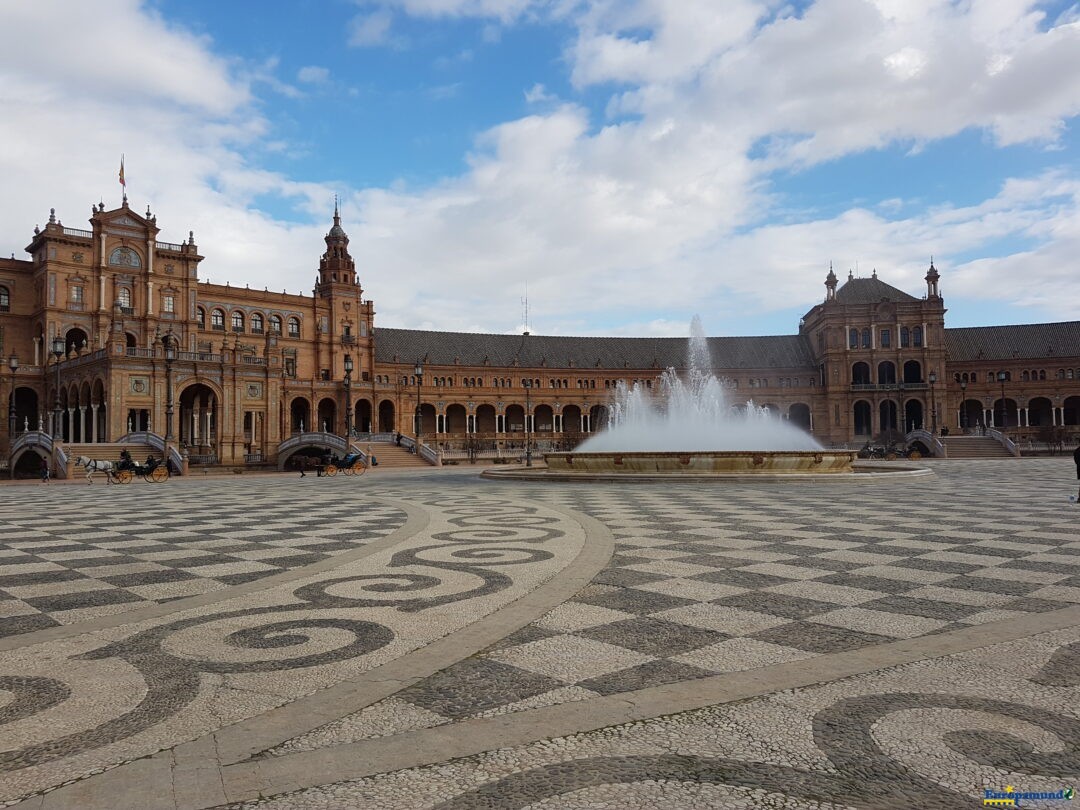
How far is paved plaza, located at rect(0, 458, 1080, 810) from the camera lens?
317 cm

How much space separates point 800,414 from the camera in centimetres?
8944

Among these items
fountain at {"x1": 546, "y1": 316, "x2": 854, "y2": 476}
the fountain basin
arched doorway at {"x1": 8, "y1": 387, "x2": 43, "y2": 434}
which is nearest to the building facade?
arched doorway at {"x1": 8, "y1": 387, "x2": 43, "y2": 434}

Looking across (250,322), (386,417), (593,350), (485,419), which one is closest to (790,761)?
(250,322)

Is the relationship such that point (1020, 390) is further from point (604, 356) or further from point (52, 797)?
point (52, 797)

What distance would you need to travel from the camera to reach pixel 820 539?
1012 centimetres

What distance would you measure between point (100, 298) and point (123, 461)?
118 ft

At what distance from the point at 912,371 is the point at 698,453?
231 ft

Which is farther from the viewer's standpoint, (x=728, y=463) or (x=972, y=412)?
(x=972, y=412)

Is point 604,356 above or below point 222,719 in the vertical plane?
above

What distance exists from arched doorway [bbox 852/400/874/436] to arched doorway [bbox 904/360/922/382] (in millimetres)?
5261

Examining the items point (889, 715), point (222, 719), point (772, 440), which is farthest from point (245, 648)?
point (772, 440)

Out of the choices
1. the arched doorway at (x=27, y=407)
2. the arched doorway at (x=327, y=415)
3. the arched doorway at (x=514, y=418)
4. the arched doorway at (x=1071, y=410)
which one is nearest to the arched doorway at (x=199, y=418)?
the arched doorway at (x=27, y=407)

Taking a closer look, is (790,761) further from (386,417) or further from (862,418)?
(862,418)

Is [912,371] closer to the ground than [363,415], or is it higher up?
higher up
